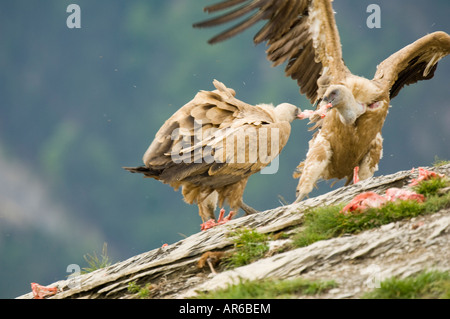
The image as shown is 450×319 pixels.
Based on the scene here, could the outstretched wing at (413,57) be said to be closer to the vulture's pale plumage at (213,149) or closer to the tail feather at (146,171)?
the vulture's pale plumage at (213,149)

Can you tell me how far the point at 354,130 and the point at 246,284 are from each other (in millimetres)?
3692

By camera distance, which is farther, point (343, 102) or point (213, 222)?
point (343, 102)

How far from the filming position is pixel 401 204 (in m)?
4.42

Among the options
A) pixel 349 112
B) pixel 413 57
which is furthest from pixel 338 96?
pixel 413 57

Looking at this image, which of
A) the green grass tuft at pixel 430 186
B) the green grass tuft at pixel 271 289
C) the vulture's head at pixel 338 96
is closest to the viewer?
the green grass tuft at pixel 271 289

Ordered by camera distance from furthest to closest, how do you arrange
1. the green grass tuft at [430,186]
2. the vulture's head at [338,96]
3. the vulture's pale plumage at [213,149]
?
1. the vulture's head at [338,96]
2. the vulture's pale plumage at [213,149]
3. the green grass tuft at [430,186]

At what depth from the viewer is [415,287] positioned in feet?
11.0

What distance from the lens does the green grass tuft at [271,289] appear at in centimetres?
357

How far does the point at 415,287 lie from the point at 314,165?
12.1 ft

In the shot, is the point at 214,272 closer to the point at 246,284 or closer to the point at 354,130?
the point at 246,284

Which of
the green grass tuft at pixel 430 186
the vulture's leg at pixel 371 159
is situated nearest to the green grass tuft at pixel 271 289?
the green grass tuft at pixel 430 186

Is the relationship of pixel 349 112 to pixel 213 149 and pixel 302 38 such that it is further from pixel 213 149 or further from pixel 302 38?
pixel 213 149

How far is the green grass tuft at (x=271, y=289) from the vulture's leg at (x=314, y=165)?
121 inches

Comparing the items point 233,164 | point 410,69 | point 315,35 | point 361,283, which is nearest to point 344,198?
point 233,164
